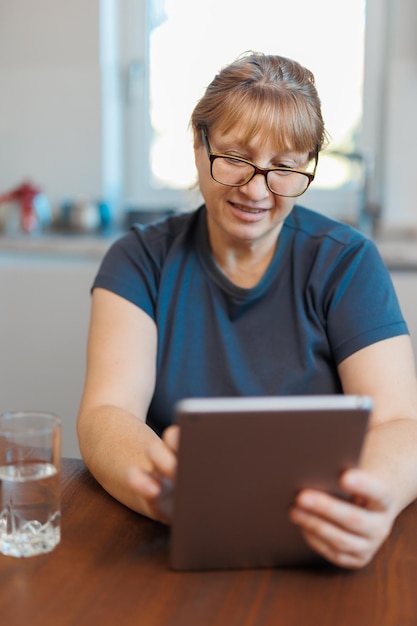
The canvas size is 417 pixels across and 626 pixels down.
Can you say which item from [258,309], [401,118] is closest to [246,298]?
[258,309]

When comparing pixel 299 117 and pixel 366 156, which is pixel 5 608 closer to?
pixel 299 117

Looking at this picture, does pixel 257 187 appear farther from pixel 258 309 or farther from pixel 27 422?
pixel 27 422

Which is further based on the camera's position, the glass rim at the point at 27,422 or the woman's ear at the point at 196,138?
the woman's ear at the point at 196,138

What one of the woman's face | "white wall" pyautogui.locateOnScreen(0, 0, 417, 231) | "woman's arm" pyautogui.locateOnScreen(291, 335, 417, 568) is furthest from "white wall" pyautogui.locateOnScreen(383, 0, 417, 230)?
"woman's arm" pyautogui.locateOnScreen(291, 335, 417, 568)

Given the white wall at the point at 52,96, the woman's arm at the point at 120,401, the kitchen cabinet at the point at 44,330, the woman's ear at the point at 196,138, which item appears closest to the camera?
the woman's arm at the point at 120,401

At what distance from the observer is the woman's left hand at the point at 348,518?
89 centimetres

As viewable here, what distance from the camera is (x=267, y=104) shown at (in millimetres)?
1336

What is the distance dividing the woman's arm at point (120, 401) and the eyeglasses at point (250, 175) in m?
0.28

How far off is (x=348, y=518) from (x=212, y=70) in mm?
2446

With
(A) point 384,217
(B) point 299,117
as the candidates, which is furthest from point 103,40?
(B) point 299,117

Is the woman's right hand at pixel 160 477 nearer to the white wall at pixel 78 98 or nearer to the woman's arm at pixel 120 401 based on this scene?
the woman's arm at pixel 120 401

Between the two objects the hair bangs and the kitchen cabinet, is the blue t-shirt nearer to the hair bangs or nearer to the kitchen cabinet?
the hair bangs

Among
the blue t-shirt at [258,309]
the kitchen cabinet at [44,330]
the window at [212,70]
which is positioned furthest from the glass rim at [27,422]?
the window at [212,70]

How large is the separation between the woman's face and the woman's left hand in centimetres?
59
